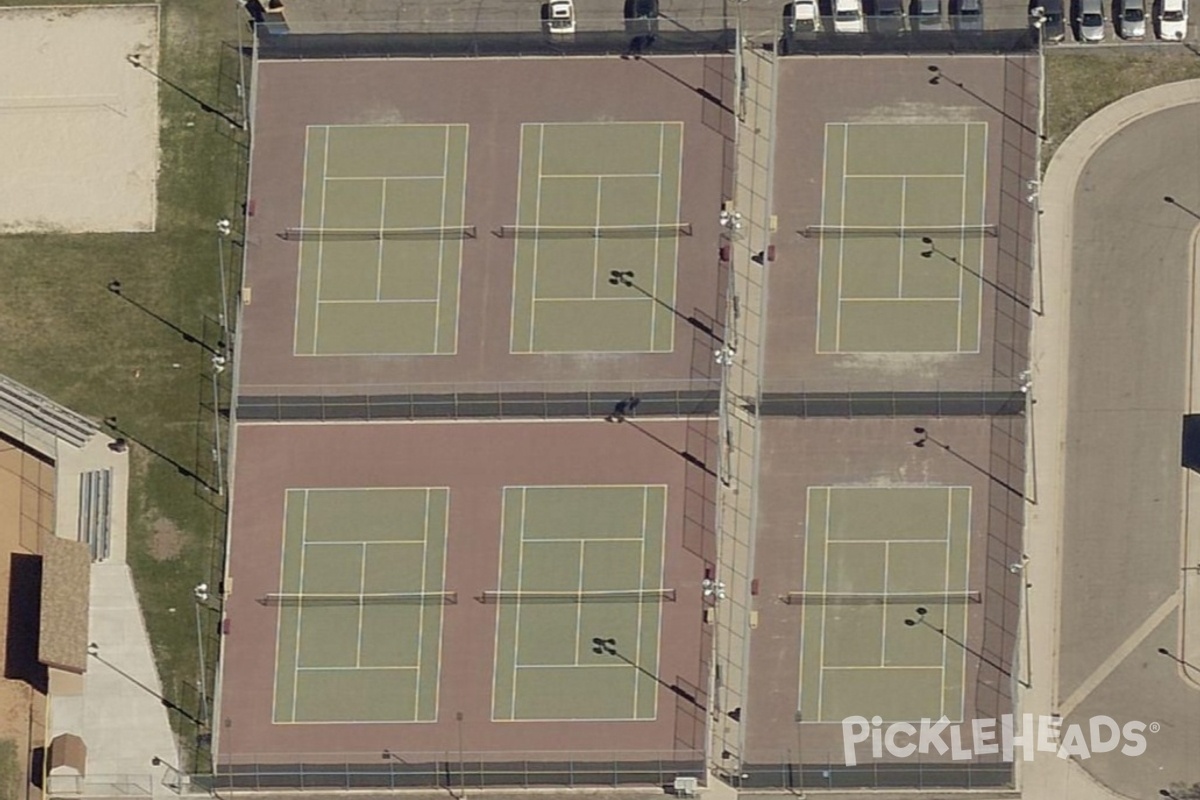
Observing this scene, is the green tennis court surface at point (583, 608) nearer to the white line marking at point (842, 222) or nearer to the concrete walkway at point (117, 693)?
the white line marking at point (842, 222)

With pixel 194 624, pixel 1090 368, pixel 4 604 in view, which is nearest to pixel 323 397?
pixel 194 624

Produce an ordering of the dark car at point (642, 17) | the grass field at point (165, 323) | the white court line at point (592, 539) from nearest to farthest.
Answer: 1. the white court line at point (592, 539)
2. the grass field at point (165, 323)
3. the dark car at point (642, 17)

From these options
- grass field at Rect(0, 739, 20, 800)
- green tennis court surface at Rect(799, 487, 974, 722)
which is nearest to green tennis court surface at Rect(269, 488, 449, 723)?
grass field at Rect(0, 739, 20, 800)

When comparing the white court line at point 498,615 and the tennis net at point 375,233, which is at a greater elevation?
the tennis net at point 375,233

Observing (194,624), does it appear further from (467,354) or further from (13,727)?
(467,354)

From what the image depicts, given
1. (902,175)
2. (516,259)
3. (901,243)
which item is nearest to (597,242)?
(516,259)

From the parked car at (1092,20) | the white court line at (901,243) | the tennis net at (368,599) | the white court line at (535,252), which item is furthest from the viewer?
the parked car at (1092,20)

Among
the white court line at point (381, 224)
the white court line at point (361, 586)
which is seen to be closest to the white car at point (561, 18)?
the white court line at point (381, 224)
